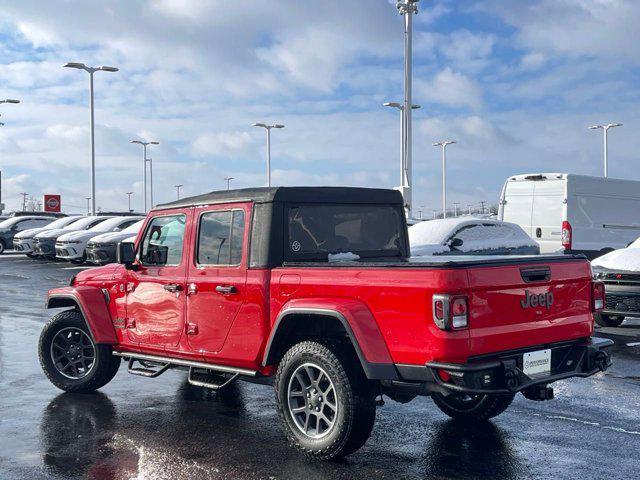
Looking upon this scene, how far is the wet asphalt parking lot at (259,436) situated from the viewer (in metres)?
5.13

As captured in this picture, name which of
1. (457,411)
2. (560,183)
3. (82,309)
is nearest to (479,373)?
(457,411)

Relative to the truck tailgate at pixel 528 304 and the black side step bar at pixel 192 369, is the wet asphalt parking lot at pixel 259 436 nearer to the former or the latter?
Answer: the black side step bar at pixel 192 369

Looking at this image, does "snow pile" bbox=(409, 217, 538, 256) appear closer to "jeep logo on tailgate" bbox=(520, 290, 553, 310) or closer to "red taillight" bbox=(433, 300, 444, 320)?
"jeep logo on tailgate" bbox=(520, 290, 553, 310)

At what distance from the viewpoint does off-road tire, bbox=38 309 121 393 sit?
23.8ft

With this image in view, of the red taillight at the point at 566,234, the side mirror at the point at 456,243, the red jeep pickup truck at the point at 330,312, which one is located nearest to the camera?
the red jeep pickup truck at the point at 330,312

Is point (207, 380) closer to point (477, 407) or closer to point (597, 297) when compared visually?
point (477, 407)

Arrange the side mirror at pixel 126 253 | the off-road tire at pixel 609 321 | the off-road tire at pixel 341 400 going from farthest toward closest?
the off-road tire at pixel 609 321
the side mirror at pixel 126 253
the off-road tire at pixel 341 400

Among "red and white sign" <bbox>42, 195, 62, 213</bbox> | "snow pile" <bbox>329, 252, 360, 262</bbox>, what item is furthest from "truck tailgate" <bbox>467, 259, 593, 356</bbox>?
"red and white sign" <bbox>42, 195, 62, 213</bbox>

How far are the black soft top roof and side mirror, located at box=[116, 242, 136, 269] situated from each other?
41 cm

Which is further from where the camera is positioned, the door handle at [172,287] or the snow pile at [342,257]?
the door handle at [172,287]

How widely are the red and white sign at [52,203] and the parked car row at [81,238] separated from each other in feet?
53.1

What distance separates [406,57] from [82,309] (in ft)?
76.7

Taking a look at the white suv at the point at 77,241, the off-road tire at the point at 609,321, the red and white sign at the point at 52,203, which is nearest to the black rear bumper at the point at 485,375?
the off-road tire at the point at 609,321

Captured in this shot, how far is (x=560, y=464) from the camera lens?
518 cm
